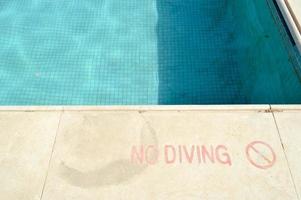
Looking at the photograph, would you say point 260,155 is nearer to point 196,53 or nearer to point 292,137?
point 292,137

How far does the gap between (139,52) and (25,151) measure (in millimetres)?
3537

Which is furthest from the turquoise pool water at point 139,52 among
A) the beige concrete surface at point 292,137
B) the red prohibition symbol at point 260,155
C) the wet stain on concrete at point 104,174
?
the wet stain on concrete at point 104,174

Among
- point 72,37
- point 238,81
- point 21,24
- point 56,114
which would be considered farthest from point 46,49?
point 238,81

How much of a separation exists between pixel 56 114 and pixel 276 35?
3298 millimetres

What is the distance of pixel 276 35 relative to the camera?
4.75 meters

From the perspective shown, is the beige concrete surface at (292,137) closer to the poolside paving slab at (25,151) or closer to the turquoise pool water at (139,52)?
the turquoise pool water at (139,52)

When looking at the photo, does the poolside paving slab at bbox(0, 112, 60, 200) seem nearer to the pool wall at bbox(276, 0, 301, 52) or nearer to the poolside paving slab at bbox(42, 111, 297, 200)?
the poolside paving slab at bbox(42, 111, 297, 200)

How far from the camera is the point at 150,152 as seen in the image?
11.0 ft

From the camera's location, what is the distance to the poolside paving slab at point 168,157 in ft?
10.1

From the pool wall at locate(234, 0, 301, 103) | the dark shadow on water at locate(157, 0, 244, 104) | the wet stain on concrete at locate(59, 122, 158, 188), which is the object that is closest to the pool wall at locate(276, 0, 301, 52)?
the pool wall at locate(234, 0, 301, 103)

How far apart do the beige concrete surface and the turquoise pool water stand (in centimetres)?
103

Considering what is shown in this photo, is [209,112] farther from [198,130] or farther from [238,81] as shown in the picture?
[238,81]

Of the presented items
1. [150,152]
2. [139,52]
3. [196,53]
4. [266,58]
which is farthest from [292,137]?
[139,52]

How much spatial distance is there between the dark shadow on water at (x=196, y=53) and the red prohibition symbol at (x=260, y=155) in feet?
7.55
